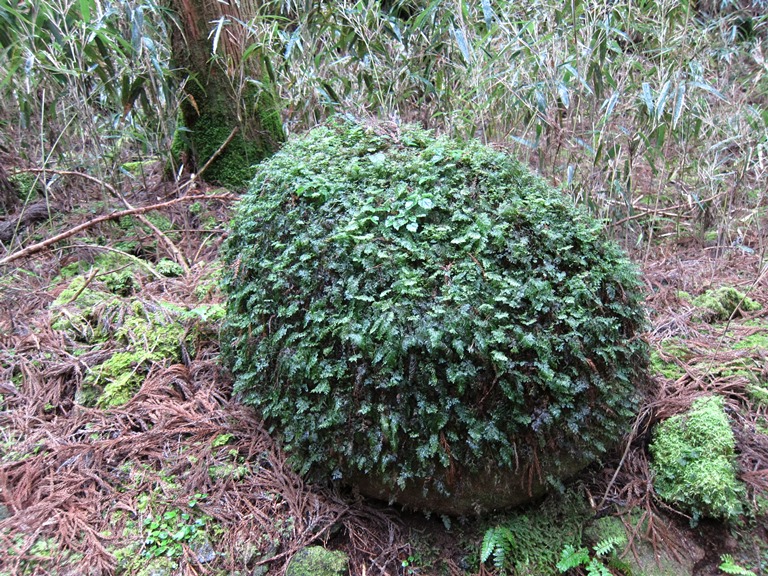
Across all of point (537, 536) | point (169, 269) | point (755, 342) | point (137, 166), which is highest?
point (755, 342)

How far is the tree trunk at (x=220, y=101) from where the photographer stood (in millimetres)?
3752

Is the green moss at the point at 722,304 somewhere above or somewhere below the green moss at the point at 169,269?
above

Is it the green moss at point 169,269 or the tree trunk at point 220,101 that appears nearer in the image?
the green moss at point 169,269

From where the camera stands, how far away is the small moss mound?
175 cm

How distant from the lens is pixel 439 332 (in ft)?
5.29

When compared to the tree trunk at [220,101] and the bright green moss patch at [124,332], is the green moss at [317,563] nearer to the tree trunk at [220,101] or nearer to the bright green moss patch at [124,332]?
the bright green moss patch at [124,332]

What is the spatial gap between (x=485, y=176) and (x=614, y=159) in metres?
1.68

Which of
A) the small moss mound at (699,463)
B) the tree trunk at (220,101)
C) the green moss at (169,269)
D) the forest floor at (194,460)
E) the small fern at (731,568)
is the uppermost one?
the tree trunk at (220,101)

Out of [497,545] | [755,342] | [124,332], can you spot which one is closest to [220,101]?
[124,332]

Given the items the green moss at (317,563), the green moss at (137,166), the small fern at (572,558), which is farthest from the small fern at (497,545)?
the green moss at (137,166)

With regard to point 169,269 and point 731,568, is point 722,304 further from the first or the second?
point 169,269

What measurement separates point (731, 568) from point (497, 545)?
0.77m

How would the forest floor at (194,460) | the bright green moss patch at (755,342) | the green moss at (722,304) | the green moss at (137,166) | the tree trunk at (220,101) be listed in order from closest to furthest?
the forest floor at (194,460) < the bright green moss patch at (755,342) < the green moss at (722,304) < the tree trunk at (220,101) < the green moss at (137,166)

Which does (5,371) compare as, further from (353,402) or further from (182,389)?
Result: (353,402)
